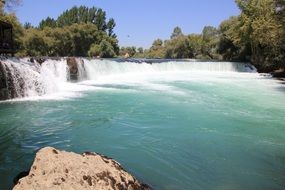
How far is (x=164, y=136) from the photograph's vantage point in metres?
10.6

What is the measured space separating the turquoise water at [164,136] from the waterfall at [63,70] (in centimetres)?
163

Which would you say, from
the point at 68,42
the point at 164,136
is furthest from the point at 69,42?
the point at 164,136

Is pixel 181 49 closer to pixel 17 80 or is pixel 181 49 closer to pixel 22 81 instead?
pixel 22 81

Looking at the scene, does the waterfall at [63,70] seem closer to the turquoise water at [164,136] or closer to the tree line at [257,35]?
the turquoise water at [164,136]

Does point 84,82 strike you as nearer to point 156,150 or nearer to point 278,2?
point 278,2

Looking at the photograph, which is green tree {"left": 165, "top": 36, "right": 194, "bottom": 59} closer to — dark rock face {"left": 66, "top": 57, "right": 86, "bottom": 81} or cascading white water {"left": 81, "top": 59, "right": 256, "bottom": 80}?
cascading white water {"left": 81, "top": 59, "right": 256, "bottom": 80}

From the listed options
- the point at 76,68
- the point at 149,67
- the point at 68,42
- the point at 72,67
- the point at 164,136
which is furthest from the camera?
the point at 68,42

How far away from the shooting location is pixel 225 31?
5312 cm

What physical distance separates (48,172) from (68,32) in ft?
203

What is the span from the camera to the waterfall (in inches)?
701

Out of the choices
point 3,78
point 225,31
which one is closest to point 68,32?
point 225,31

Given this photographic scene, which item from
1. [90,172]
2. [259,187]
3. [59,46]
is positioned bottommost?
[259,187]

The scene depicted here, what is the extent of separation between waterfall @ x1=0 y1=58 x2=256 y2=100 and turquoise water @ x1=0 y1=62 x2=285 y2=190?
163 cm

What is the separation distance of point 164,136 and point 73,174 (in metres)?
6.13
